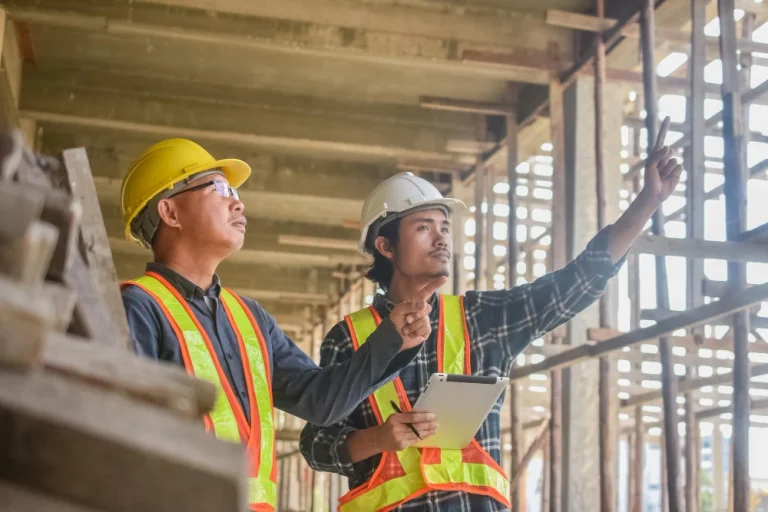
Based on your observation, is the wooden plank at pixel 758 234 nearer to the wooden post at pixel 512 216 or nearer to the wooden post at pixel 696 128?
the wooden post at pixel 696 128

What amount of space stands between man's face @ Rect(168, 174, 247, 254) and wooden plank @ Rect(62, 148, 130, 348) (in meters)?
1.19

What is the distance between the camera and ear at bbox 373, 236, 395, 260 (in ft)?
14.7

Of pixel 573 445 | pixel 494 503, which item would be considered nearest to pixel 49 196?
pixel 494 503

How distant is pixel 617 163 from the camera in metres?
8.61

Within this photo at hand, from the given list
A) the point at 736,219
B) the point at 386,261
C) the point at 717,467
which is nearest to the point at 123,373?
the point at 386,261

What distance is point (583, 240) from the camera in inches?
320

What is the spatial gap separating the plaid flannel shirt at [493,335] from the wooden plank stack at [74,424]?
105 inches

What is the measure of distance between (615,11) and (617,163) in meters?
1.36

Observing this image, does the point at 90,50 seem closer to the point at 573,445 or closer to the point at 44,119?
the point at 44,119

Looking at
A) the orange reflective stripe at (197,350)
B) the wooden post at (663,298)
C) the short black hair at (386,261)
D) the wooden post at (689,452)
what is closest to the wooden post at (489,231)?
the wooden post at (689,452)

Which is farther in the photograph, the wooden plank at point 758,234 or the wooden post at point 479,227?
the wooden post at point 479,227

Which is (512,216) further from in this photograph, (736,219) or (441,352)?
(441,352)

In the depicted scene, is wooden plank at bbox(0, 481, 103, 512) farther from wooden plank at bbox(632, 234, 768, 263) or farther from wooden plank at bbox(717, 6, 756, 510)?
wooden plank at bbox(717, 6, 756, 510)

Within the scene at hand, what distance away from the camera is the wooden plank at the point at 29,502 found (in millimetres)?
1155
